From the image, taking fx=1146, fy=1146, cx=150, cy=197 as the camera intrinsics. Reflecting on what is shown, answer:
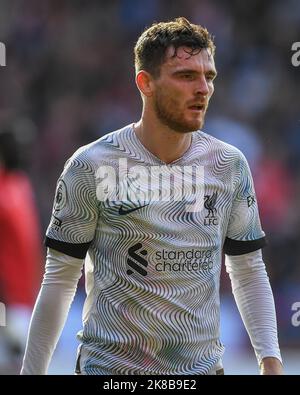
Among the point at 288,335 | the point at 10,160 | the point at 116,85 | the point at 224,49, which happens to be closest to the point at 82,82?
the point at 116,85

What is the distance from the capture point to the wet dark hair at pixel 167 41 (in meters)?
4.30

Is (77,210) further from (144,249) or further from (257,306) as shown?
(257,306)

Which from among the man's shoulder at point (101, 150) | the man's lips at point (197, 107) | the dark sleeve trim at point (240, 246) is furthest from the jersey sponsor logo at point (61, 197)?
the dark sleeve trim at point (240, 246)

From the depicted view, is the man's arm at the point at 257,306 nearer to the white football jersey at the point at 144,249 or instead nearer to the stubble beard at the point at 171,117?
the white football jersey at the point at 144,249

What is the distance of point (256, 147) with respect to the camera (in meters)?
11.5

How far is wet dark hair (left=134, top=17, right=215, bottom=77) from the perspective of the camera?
430 centimetres

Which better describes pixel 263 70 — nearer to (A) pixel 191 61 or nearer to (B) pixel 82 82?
(B) pixel 82 82

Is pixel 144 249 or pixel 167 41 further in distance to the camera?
pixel 167 41

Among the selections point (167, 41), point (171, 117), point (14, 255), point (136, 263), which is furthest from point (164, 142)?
point (14, 255)

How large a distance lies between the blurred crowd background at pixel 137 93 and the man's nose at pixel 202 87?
18.0 ft

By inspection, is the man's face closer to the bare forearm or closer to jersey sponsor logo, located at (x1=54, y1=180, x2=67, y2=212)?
jersey sponsor logo, located at (x1=54, y1=180, x2=67, y2=212)

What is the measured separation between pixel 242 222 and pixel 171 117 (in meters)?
0.50

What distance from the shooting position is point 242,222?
4.45m
